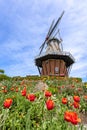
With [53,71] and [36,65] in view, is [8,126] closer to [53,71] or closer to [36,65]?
[53,71]

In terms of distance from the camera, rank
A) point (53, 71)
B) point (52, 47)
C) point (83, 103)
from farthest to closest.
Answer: point (52, 47)
point (53, 71)
point (83, 103)

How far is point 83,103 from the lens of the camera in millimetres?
11055

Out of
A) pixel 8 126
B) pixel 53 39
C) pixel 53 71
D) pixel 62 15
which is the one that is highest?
pixel 62 15

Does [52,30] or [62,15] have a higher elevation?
[62,15]

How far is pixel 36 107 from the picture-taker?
6191 millimetres

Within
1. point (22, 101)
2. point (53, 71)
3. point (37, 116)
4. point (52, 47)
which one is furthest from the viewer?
point (52, 47)

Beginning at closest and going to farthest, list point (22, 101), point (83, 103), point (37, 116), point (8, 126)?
point (8, 126), point (37, 116), point (22, 101), point (83, 103)

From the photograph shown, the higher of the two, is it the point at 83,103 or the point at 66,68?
the point at 66,68

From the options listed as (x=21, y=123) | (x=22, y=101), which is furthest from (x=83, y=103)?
(x=21, y=123)

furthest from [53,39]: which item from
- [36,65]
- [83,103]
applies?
[83,103]

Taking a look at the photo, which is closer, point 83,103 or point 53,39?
point 83,103

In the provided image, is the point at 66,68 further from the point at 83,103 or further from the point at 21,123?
the point at 21,123

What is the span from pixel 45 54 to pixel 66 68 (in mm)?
4739

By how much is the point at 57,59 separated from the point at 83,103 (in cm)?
3373
